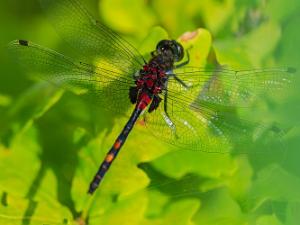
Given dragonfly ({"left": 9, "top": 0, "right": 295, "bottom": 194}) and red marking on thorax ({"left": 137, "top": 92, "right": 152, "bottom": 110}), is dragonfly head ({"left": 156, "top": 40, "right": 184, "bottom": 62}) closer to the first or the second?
dragonfly ({"left": 9, "top": 0, "right": 295, "bottom": 194})

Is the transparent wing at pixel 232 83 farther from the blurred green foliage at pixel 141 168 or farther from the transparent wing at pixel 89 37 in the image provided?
the transparent wing at pixel 89 37

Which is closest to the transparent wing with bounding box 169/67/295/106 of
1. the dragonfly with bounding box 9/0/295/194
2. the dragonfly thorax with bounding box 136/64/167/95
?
the dragonfly with bounding box 9/0/295/194

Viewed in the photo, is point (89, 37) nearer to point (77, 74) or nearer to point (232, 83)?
point (77, 74)

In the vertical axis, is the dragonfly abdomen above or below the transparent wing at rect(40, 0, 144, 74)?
below

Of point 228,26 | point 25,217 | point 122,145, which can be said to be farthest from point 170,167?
point 228,26

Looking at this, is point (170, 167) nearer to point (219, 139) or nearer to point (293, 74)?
point (219, 139)

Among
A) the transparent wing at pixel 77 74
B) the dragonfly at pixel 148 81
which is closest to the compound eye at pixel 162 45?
the dragonfly at pixel 148 81

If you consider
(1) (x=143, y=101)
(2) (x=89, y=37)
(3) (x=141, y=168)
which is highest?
(2) (x=89, y=37)

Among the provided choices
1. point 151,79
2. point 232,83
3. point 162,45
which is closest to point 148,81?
point 151,79
